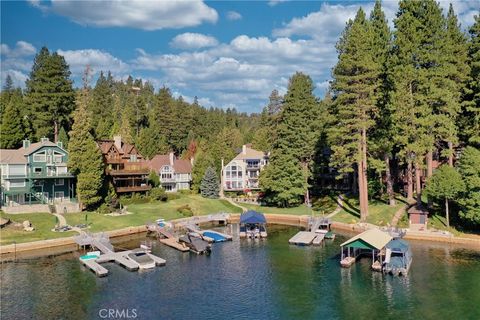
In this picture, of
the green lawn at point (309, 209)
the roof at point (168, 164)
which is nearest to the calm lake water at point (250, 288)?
the green lawn at point (309, 209)

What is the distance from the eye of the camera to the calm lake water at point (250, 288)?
113 feet

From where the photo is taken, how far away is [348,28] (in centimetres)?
6988

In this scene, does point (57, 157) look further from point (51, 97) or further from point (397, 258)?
point (397, 258)

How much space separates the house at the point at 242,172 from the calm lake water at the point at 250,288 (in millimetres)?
48955

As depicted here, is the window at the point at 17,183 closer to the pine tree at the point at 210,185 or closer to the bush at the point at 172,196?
the bush at the point at 172,196

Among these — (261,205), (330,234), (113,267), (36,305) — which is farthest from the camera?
(261,205)

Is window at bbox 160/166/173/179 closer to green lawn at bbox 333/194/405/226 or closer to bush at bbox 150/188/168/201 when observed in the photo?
bush at bbox 150/188/168/201

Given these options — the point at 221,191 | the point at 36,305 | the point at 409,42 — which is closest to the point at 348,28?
the point at 409,42

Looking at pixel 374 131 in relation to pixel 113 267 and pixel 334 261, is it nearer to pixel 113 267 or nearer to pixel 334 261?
pixel 334 261

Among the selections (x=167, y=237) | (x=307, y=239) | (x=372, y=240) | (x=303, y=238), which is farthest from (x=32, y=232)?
(x=372, y=240)

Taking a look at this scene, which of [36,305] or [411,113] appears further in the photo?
[411,113]

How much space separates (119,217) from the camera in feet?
224

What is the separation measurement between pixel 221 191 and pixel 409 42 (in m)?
51.7

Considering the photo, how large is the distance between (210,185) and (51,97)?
118 ft
